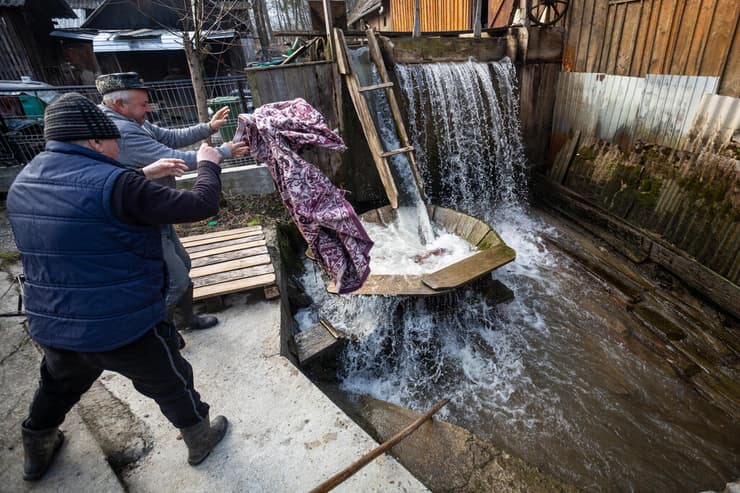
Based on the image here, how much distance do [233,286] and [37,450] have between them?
1.93 m

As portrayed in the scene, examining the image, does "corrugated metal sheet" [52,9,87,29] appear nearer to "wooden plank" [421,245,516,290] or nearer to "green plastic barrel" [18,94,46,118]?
"green plastic barrel" [18,94,46,118]

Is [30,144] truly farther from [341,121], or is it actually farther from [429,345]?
[429,345]

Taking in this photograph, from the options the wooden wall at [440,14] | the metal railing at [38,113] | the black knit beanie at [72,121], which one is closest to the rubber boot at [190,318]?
the black knit beanie at [72,121]

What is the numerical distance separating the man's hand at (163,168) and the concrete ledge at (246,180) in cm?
405

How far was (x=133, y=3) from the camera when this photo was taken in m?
17.2

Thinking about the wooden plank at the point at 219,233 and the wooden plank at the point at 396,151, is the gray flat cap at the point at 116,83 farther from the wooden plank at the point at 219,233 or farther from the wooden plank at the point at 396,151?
the wooden plank at the point at 396,151

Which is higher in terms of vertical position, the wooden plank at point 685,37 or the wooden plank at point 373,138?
the wooden plank at point 685,37

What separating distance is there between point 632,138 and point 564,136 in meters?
1.59

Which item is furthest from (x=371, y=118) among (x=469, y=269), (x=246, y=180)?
(x=469, y=269)

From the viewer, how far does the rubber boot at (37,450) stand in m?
2.15

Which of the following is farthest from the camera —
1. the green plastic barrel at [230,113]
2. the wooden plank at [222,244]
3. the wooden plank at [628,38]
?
the green plastic barrel at [230,113]

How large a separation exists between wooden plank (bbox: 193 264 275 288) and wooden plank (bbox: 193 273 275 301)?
6 centimetres

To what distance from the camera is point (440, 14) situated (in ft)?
38.3

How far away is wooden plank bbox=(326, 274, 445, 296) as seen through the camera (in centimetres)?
395
